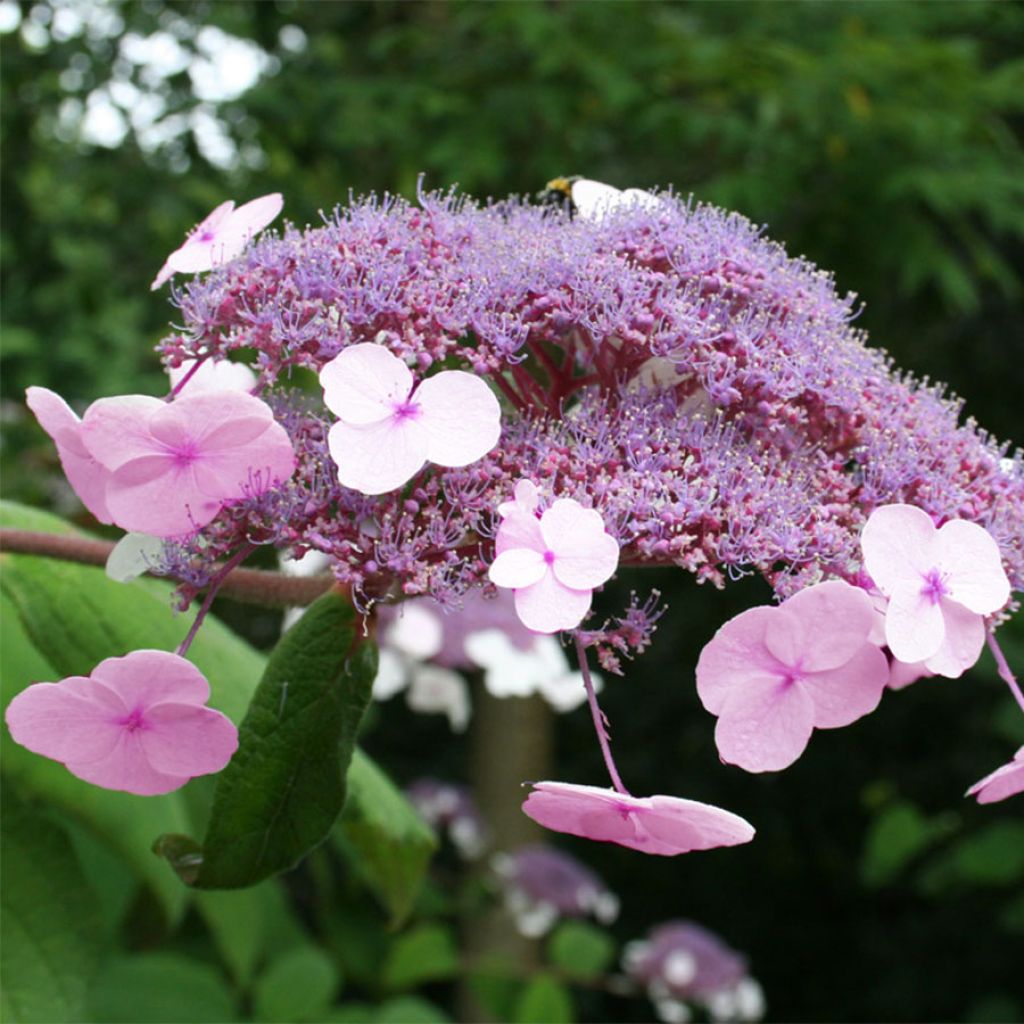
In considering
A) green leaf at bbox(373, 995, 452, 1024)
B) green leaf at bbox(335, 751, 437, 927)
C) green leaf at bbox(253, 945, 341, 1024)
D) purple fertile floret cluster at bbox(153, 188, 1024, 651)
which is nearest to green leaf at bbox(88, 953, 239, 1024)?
green leaf at bbox(253, 945, 341, 1024)

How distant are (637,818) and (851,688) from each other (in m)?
0.14

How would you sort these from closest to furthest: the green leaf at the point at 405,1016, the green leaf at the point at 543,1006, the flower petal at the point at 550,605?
the flower petal at the point at 550,605, the green leaf at the point at 405,1016, the green leaf at the point at 543,1006

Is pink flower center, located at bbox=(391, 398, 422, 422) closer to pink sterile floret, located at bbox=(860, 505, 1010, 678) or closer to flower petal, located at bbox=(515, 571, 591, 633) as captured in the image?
flower petal, located at bbox=(515, 571, 591, 633)

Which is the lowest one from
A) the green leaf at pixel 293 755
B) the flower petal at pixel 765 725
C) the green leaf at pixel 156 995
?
the green leaf at pixel 156 995

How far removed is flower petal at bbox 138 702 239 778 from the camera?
0.76 meters

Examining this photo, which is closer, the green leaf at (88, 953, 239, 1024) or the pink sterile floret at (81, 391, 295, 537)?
the pink sterile floret at (81, 391, 295, 537)

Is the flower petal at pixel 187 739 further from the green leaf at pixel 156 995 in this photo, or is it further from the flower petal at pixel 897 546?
the green leaf at pixel 156 995

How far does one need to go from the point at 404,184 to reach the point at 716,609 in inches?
64.9

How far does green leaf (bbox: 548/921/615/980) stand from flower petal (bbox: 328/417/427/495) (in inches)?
107

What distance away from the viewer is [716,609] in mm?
4273

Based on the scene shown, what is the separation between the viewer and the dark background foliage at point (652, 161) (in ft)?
10.8

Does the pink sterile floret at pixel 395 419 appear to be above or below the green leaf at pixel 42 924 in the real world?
above

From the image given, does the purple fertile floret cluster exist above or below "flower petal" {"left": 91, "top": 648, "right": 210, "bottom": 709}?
above

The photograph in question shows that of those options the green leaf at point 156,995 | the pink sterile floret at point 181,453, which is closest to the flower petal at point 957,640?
the pink sterile floret at point 181,453
